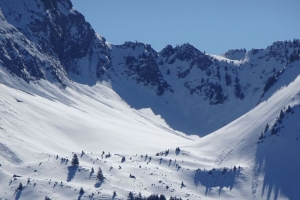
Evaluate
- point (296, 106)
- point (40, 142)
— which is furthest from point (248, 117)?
point (40, 142)

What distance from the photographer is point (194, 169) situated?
144 meters

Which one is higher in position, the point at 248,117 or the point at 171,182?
the point at 248,117

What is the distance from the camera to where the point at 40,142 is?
167000 millimetres

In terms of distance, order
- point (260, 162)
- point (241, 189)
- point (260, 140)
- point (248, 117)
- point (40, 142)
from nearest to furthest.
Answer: point (241, 189) < point (260, 162) < point (260, 140) < point (40, 142) < point (248, 117)

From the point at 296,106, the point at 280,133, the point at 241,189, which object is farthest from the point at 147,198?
the point at 296,106

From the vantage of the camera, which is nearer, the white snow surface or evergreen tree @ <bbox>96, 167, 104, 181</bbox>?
the white snow surface

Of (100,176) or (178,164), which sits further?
(178,164)

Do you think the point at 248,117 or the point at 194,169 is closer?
the point at 194,169

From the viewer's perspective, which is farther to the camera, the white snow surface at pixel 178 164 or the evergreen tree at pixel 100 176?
the evergreen tree at pixel 100 176

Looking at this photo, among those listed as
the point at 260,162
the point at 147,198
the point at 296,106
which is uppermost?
the point at 296,106

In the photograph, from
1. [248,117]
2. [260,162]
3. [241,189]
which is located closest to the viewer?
[241,189]

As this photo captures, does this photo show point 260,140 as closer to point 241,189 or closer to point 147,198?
point 241,189

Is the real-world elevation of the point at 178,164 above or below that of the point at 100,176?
above

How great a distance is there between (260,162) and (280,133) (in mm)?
12636
